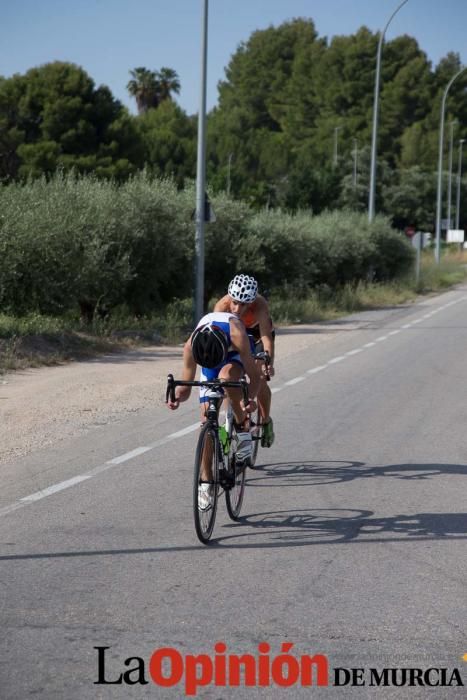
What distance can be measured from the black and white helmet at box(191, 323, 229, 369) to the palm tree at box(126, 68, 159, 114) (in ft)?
244

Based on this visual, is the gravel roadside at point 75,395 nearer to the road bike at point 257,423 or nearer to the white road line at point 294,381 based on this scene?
the white road line at point 294,381

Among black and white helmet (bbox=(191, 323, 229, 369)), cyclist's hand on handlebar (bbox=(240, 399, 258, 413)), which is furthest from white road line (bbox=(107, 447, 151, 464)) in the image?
black and white helmet (bbox=(191, 323, 229, 369))

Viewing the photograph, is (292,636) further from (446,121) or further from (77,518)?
(446,121)

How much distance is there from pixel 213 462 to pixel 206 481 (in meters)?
0.15

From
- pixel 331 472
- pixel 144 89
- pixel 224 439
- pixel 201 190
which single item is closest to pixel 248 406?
pixel 224 439

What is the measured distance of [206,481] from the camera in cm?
681

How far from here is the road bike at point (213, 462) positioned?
6727mm

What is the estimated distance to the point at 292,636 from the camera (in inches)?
201

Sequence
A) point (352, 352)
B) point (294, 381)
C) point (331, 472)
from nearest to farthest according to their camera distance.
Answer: point (331, 472) → point (294, 381) → point (352, 352)

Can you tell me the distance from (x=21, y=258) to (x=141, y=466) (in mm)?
9253

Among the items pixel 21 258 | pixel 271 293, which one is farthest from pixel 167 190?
pixel 271 293

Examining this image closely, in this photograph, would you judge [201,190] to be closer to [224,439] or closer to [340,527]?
[224,439]

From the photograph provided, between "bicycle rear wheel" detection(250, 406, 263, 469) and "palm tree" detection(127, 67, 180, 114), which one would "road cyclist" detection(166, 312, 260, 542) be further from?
"palm tree" detection(127, 67, 180, 114)

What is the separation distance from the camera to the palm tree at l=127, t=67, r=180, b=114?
79500mm
